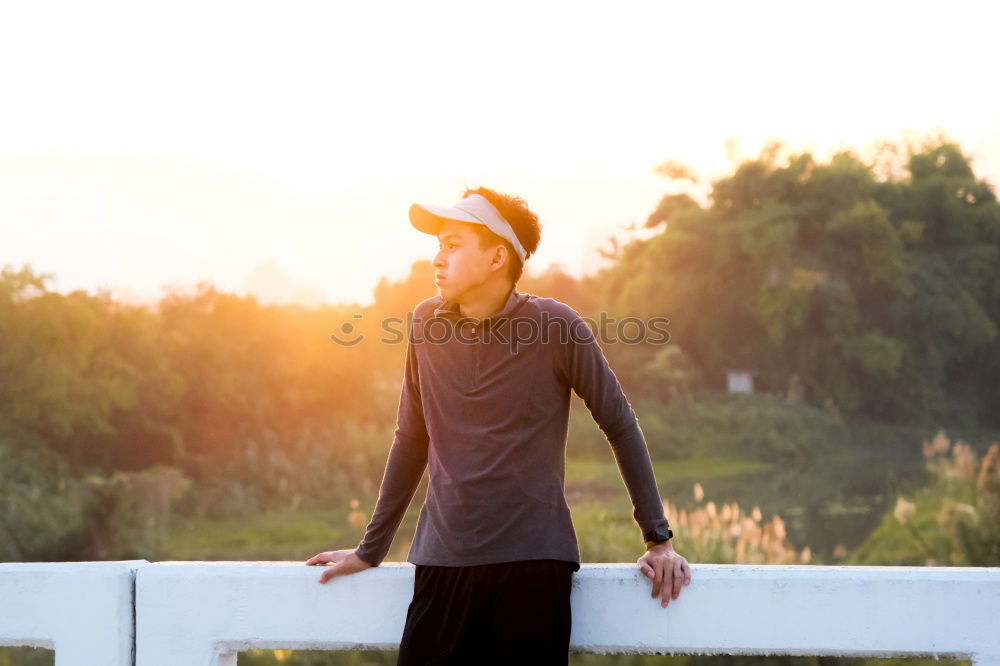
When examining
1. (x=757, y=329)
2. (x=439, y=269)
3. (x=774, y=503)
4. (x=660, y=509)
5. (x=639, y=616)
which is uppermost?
(x=757, y=329)

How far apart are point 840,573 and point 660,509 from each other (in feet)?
1.22

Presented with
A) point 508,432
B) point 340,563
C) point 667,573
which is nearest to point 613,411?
point 508,432

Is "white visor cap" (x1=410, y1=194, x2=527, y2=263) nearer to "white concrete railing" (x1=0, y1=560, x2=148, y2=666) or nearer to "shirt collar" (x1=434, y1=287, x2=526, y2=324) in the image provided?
"shirt collar" (x1=434, y1=287, x2=526, y2=324)

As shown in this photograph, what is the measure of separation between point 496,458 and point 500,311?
313 mm

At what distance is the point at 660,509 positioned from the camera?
2.15 metres

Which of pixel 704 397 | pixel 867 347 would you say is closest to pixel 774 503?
pixel 704 397

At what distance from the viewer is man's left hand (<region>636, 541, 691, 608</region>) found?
6.64ft

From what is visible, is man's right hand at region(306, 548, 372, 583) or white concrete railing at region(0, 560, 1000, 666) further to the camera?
man's right hand at region(306, 548, 372, 583)

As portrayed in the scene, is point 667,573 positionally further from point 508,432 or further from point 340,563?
point 340,563

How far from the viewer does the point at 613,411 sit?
2154 millimetres

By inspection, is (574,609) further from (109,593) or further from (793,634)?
(109,593)

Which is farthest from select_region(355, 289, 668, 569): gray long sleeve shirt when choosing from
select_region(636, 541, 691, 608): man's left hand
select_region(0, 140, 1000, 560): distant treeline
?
select_region(0, 140, 1000, 560): distant treeline

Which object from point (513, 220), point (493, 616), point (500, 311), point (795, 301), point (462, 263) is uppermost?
point (795, 301)

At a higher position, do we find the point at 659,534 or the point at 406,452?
the point at 406,452
